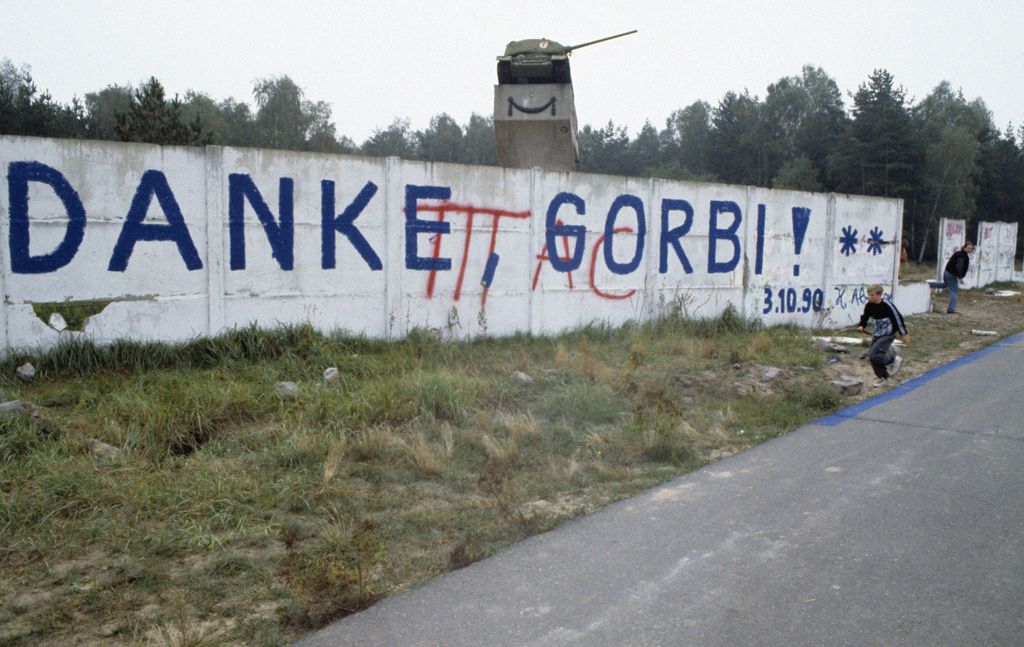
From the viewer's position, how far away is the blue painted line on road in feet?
25.6

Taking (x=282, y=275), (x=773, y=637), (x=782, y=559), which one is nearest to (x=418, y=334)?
(x=282, y=275)

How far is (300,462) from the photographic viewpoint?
19.1ft

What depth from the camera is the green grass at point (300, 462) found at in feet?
12.8

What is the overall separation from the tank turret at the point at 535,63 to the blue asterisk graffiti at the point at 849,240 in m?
6.20

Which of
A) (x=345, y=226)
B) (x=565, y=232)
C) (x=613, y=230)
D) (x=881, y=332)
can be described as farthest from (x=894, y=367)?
(x=345, y=226)

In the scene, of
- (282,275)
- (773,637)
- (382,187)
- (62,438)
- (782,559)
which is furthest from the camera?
(382,187)

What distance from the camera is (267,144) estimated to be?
169ft

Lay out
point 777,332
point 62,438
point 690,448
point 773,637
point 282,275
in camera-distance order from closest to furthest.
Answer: point 773,637 → point 62,438 → point 690,448 → point 282,275 → point 777,332

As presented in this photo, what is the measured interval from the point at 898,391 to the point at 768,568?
19.9 feet

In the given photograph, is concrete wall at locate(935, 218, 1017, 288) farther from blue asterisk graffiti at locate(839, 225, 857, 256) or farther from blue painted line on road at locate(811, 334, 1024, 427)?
blue painted line on road at locate(811, 334, 1024, 427)

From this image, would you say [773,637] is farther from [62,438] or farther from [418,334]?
[418,334]

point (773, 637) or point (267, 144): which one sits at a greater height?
point (267, 144)

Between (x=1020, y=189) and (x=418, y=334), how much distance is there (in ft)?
175

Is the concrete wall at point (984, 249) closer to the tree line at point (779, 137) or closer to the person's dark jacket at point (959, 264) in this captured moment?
the person's dark jacket at point (959, 264)
